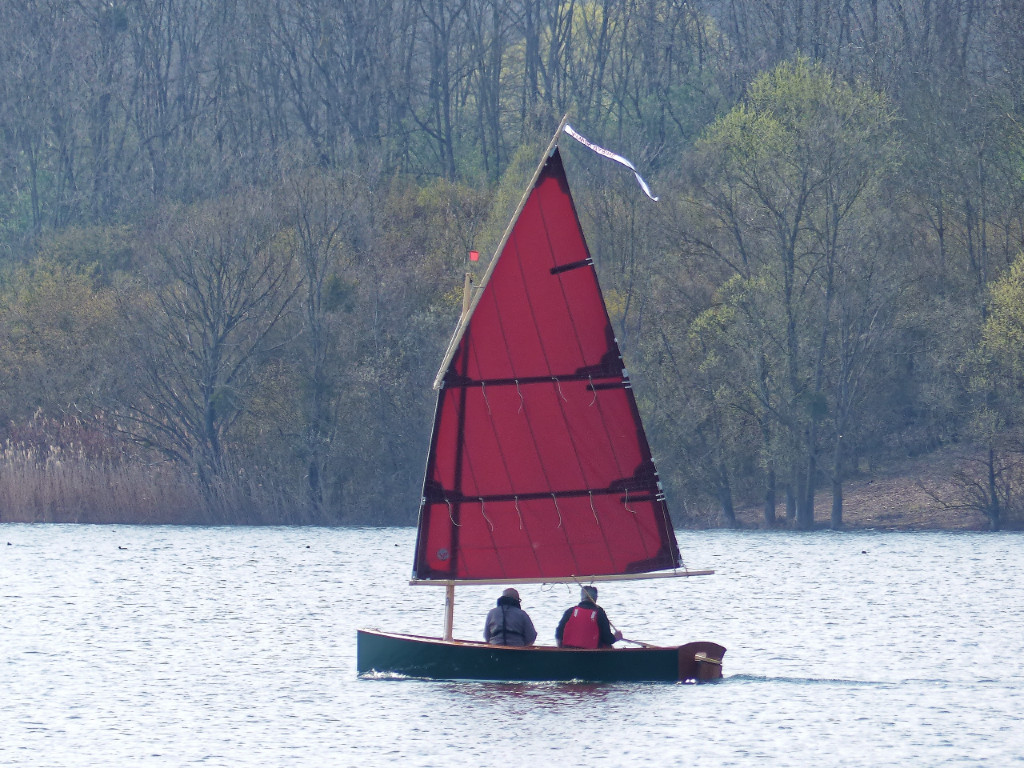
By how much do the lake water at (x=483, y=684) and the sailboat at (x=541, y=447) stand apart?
1.54 meters

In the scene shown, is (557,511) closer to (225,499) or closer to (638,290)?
(225,499)

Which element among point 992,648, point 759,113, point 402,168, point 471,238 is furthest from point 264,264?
point 992,648

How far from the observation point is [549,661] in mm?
21594

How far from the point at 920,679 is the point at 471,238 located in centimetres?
3914

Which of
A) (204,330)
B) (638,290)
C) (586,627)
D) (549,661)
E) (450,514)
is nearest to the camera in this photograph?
(549,661)

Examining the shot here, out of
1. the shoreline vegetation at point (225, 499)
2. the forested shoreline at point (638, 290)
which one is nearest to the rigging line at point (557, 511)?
the forested shoreline at point (638, 290)

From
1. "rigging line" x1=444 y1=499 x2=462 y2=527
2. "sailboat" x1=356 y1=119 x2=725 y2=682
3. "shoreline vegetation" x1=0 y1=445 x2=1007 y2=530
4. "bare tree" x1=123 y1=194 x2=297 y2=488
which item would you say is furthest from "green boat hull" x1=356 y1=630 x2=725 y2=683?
"bare tree" x1=123 y1=194 x2=297 y2=488

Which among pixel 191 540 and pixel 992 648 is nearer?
pixel 992 648

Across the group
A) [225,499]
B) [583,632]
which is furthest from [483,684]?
[225,499]

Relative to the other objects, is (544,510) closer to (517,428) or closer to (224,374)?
(517,428)

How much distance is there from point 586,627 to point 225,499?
3537cm

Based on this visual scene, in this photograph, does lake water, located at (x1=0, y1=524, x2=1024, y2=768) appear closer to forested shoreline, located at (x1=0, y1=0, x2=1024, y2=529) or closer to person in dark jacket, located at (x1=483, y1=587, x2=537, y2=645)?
person in dark jacket, located at (x1=483, y1=587, x2=537, y2=645)

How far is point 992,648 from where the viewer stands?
28.4 meters

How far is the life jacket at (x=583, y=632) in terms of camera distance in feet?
71.8
